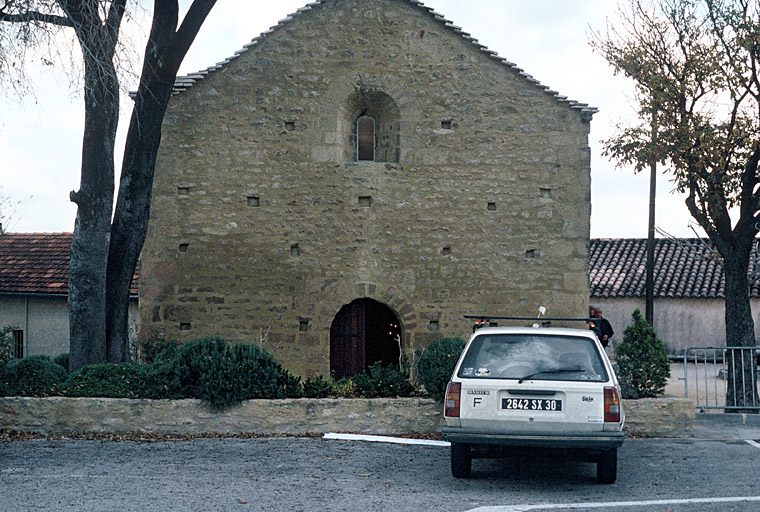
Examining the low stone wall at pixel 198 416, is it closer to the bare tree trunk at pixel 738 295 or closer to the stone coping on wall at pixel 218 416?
the stone coping on wall at pixel 218 416

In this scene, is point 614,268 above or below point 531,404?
above

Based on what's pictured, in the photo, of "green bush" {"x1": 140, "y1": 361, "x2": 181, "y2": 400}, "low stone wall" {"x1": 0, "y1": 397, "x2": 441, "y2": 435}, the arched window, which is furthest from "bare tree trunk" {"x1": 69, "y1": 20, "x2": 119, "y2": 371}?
the arched window

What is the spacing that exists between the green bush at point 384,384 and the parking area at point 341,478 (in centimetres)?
119

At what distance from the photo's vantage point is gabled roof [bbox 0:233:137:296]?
75.8 feet

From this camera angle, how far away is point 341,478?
314 inches

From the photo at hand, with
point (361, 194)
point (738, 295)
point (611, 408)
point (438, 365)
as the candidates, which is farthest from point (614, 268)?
point (611, 408)

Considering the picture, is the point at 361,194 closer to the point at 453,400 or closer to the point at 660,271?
the point at 453,400

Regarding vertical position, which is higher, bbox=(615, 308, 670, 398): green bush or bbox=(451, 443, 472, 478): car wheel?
bbox=(615, 308, 670, 398): green bush

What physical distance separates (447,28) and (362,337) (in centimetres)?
606

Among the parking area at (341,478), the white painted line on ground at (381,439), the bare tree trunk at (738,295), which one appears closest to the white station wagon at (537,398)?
the parking area at (341,478)

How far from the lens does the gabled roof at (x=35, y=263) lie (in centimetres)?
2311

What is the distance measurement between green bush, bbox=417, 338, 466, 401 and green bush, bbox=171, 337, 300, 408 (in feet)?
5.64

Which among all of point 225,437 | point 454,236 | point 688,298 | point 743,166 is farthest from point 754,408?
point 688,298

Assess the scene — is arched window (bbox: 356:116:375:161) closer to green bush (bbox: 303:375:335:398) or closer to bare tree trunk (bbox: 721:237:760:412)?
green bush (bbox: 303:375:335:398)
